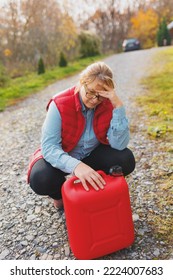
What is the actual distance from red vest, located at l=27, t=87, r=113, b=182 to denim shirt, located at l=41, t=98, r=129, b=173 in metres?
0.03

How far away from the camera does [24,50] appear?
1255cm

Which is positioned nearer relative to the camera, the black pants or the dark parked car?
the black pants

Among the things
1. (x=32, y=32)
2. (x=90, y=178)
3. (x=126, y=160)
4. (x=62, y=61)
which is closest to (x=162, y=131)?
(x=126, y=160)

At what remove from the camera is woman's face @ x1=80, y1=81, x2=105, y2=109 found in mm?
1882

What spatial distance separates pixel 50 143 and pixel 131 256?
2.76 ft

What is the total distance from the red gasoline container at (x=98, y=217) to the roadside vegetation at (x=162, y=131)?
1.20ft

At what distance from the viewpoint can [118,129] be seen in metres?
2.07

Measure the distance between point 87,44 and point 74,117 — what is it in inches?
616

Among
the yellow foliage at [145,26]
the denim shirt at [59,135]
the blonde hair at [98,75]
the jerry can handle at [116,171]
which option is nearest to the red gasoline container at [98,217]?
the jerry can handle at [116,171]

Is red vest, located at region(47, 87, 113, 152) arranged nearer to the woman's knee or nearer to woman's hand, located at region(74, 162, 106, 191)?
the woman's knee

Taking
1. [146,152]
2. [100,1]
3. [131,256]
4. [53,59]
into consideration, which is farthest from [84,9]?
[131,256]

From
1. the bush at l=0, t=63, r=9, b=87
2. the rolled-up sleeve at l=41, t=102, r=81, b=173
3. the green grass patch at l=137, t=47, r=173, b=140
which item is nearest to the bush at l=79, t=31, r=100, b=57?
the bush at l=0, t=63, r=9, b=87

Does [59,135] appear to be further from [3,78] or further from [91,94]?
[3,78]
